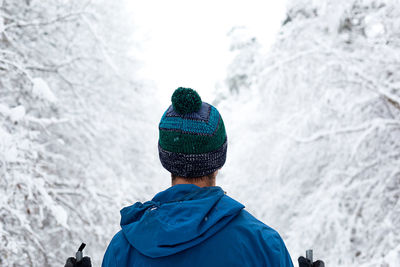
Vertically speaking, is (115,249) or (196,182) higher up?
(196,182)

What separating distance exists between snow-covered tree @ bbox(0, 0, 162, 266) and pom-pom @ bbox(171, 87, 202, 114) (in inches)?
75.3

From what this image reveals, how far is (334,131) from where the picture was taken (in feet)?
15.8

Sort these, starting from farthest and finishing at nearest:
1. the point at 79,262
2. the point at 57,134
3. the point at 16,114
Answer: the point at 57,134 → the point at 16,114 → the point at 79,262

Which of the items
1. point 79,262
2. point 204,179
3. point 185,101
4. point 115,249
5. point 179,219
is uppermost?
point 185,101

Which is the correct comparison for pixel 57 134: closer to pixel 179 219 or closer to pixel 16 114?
pixel 16 114

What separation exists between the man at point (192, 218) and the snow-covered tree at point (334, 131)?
11.2 feet

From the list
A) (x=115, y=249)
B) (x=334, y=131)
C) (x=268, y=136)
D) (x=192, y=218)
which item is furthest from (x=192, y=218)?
(x=268, y=136)

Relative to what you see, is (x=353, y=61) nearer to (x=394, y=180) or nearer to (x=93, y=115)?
(x=394, y=180)

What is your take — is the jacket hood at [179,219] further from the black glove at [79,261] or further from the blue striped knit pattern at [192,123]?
the black glove at [79,261]

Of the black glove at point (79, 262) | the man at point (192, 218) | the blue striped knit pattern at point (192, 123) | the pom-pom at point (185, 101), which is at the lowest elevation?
Answer: the black glove at point (79, 262)

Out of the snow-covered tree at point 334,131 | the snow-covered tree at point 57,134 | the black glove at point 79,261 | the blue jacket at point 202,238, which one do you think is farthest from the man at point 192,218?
the snow-covered tree at point 334,131

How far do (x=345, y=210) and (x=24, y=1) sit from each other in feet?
18.1

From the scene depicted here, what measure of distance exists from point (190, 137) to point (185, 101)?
0.45 ft

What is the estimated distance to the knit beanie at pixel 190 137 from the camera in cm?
132
